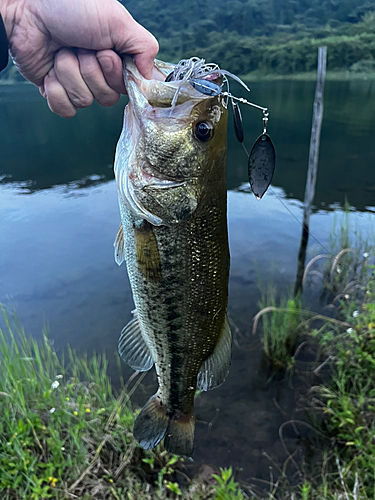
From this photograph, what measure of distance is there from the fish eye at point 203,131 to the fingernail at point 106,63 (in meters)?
0.59

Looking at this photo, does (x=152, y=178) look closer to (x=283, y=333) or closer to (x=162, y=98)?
(x=162, y=98)

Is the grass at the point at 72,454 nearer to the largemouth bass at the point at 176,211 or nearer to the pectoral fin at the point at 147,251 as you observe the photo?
the largemouth bass at the point at 176,211

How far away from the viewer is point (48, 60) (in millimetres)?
1977

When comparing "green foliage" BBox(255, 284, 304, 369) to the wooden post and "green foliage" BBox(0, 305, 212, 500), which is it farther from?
"green foliage" BBox(0, 305, 212, 500)

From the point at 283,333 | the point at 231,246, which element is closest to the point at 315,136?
the point at 231,246

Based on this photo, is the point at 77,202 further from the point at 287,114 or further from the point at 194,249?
the point at 287,114

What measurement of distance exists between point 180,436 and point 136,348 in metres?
0.52

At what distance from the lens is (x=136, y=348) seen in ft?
6.31

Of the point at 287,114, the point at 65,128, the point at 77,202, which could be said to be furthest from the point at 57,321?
the point at 287,114

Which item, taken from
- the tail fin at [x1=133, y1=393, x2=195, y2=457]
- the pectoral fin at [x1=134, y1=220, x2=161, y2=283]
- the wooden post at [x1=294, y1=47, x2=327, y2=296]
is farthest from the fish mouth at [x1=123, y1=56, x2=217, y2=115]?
the wooden post at [x1=294, y1=47, x2=327, y2=296]

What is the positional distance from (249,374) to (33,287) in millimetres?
5943

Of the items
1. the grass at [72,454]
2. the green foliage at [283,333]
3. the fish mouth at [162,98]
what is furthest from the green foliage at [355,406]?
the fish mouth at [162,98]

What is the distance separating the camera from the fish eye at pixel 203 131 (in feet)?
5.18

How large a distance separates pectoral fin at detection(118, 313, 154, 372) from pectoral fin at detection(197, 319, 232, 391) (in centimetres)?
30
